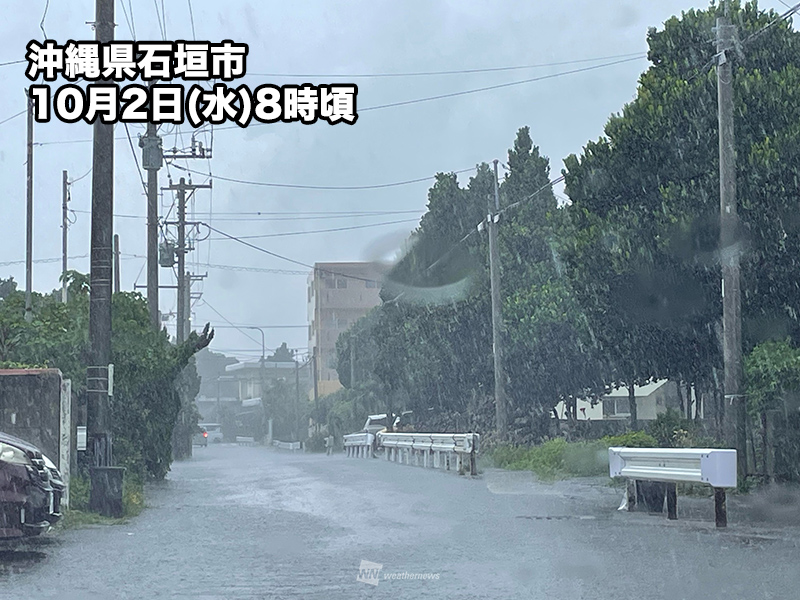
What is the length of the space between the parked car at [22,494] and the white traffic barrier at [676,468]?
709cm

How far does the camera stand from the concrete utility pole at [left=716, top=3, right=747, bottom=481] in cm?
1934

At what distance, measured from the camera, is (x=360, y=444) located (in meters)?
47.9

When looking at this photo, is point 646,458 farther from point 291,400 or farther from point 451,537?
point 291,400

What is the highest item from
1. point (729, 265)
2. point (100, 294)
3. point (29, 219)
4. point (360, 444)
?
point (29, 219)

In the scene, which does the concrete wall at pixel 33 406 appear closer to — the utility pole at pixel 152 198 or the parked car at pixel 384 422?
the utility pole at pixel 152 198

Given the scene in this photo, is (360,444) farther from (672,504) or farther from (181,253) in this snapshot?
(672,504)

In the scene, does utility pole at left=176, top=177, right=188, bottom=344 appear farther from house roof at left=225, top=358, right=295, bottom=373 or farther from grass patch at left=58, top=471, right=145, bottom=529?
house roof at left=225, top=358, right=295, bottom=373

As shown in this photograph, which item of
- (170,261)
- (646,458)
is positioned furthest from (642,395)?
(646,458)

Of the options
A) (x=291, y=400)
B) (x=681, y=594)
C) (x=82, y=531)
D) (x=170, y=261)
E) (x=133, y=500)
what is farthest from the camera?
(x=291, y=400)

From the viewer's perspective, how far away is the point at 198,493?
22031mm

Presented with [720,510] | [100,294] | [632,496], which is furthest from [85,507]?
[720,510]

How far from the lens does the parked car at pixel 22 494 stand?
12.3 m

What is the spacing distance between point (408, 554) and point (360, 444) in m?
35.8

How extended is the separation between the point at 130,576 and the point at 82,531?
417 cm
